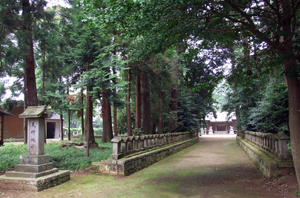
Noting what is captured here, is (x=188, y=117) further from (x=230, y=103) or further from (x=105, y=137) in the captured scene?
(x=105, y=137)

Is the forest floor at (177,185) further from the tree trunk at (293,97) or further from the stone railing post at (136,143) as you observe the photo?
the stone railing post at (136,143)

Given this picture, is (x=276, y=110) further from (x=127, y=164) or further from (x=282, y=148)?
(x=127, y=164)

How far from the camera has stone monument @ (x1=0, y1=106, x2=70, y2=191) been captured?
5957 millimetres

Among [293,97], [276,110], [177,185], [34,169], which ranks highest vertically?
[293,97]

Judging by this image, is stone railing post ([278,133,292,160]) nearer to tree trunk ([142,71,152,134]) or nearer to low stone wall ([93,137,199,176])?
low stone wall ([93,137,199,176])

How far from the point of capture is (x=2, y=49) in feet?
31.3

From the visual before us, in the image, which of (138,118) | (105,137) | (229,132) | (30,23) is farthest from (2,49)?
(229,132)

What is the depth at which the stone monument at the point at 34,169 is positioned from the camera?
5.96 meters

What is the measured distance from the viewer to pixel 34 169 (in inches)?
249

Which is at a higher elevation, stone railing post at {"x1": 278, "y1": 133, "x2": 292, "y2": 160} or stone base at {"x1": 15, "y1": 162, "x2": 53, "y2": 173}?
stone railing post at {"x1": 278, "y1": 133, "x2": 292, "y2": 160}

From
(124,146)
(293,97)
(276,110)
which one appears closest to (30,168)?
(124,146)

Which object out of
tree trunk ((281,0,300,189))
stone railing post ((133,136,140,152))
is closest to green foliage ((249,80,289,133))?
tree trunk ((281,0,300,189))

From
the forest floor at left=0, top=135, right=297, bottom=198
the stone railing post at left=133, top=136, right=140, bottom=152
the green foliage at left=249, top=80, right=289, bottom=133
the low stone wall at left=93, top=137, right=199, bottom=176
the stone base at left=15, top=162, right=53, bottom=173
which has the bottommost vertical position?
the forest floor at left=0, top=135, right=297, bottom=198

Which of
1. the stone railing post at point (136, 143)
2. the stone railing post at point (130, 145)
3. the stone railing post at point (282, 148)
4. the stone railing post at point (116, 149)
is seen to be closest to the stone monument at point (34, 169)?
the stone railing post at point (116, 149)
